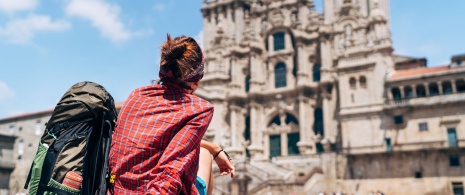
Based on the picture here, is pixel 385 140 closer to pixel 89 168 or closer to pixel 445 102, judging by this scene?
pixel 445 102

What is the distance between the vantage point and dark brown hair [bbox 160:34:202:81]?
2.80m

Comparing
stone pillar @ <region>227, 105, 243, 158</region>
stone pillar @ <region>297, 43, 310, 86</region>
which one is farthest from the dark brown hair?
stone pillar @ <region>297, 43, 310, 86</region>

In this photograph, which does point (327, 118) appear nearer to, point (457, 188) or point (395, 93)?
point (395, 93)

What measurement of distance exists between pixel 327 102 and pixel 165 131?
41553 millimetres

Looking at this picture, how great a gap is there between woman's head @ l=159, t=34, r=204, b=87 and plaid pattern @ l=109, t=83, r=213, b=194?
0.12 metres

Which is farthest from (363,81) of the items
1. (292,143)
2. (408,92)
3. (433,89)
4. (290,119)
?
(292,143)

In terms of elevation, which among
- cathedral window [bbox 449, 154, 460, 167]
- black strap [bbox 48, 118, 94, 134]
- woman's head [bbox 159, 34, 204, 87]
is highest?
woman's head [bbox 159, 34, 204, 87]

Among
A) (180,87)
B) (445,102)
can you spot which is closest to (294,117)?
(445,102)

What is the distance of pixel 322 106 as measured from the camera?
43.5 m

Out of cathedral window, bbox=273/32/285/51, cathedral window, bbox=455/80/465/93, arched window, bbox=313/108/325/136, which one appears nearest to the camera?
cathedral window, bbox=455/80/465/93

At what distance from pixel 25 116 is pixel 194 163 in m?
57.3

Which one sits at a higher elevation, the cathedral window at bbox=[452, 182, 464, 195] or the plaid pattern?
the plaid pattern

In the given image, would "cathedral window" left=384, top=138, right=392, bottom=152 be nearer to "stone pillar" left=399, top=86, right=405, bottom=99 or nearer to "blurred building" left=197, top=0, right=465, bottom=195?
"blurred building" left=197, top=0, right=465, bottom=195

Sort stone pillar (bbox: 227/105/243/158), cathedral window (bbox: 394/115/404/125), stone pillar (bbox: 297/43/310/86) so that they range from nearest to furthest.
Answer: cathedral window (bbox: 394/115/404/125), stone pillar (bbox: 297/43/310/86), stone pillar (bbox: 227/105/243/158)
